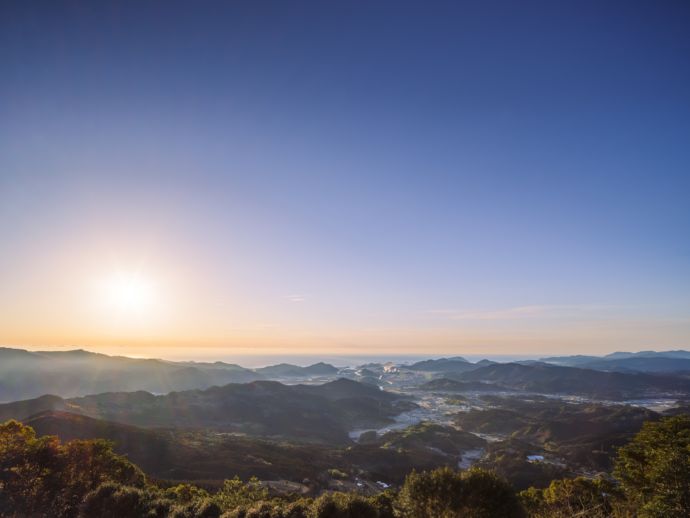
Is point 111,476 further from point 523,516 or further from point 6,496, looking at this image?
point 523,516

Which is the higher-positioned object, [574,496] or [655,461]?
[655,461]

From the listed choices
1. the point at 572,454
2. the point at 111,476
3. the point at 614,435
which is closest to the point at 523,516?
the point at 111,476

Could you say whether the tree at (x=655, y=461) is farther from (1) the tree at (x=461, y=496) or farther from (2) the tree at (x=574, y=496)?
(1) the tree at (x=461, y=496)

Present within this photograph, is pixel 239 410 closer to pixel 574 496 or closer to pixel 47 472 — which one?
pixel 47 472

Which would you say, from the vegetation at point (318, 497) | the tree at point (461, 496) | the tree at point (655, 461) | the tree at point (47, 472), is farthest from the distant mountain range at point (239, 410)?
the tree at point (461, 496)

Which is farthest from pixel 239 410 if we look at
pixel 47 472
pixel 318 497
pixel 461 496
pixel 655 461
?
pixel 461 496

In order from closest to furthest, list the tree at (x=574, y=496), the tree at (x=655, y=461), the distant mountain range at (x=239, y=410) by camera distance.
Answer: the tree at (x=655, y=461)
the tree at (x=574, y=496)
the distant mountain range at (x=239, y=410)
